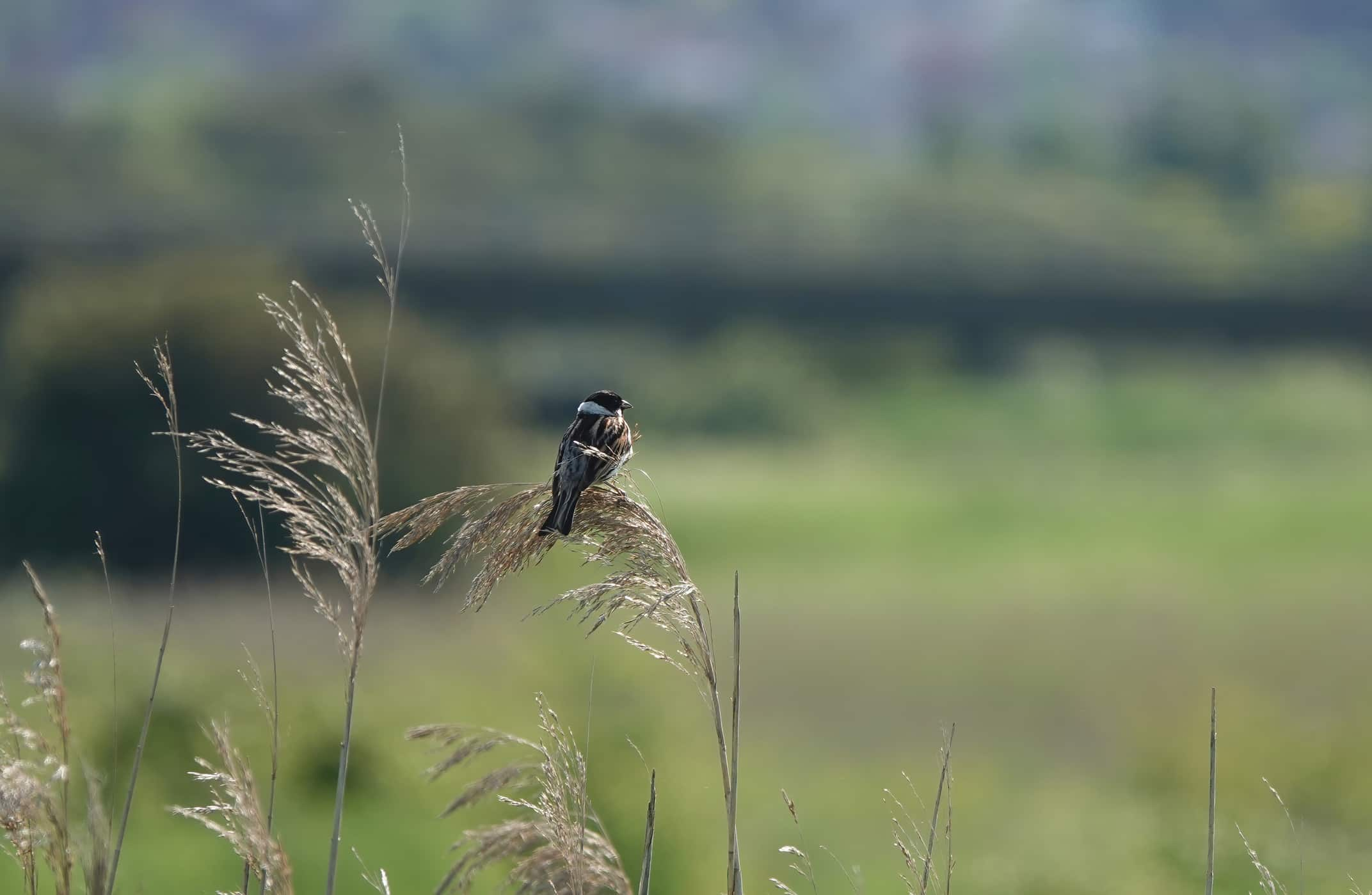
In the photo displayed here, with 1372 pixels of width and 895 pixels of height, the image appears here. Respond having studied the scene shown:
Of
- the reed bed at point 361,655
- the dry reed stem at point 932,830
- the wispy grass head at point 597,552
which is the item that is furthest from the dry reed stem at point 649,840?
the dry reed stem at point 932,830

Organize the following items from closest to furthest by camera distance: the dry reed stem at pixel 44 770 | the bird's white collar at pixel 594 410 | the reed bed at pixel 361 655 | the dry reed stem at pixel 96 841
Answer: the dry reed stem at pixel 96 841
the dry reed stem at pixel 44 770
the reed bed at pixel 361 655
the bird's white collar at pixel 594 410

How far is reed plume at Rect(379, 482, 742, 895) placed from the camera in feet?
9.75

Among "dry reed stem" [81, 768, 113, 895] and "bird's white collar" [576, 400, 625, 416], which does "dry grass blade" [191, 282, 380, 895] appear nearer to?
"dry reed stem" [81, 768, 113, 895]

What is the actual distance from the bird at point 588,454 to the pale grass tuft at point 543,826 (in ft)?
1.83

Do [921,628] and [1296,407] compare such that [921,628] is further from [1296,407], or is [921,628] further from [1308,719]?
[1296,407]

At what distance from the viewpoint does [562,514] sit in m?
3.41

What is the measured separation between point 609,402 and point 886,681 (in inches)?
742

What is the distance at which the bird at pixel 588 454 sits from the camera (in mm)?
3402

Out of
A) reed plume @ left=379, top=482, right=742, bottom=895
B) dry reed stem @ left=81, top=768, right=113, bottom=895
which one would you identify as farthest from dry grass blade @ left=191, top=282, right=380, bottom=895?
dry reed stem @ left=81, top=768, right=113, bottom=895

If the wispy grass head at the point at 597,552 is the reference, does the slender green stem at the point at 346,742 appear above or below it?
below

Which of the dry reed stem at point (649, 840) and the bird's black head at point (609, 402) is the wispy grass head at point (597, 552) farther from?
the bird's black head at point (609, 402)

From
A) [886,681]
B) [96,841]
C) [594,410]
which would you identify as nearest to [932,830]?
[96,841]

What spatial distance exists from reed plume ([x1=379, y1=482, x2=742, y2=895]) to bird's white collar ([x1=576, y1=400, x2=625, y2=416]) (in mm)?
1110

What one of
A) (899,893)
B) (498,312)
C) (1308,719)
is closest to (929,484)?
(498,312)
